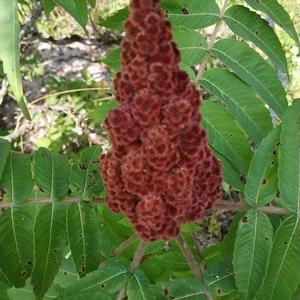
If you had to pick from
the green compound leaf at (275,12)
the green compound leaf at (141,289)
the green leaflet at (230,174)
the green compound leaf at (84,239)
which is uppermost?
the green compound leaf at (275,12)

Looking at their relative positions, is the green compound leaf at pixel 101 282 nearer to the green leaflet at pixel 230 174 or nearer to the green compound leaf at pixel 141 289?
the green compound leaf at pixel 141 289

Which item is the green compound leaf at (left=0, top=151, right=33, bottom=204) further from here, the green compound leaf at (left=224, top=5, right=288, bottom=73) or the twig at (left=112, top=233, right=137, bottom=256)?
the green compound leaf at (left=224, top=5, right=288, bottom=73)

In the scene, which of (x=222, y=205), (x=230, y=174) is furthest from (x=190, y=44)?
(x=222, y=205)

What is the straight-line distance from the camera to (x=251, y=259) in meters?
1.96

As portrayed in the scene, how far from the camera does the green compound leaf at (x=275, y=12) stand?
6.82 feet

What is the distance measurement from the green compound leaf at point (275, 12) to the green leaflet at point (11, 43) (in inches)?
35.1

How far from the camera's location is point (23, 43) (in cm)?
576

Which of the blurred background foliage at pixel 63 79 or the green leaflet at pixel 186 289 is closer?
the green leaflet at pixel 186 289

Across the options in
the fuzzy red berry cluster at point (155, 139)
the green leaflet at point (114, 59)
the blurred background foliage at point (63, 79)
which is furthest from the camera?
the blurred background foliage at point (63, 79)

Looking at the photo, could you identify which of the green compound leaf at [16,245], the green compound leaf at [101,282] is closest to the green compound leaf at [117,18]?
the green compound leaf at [16,245]

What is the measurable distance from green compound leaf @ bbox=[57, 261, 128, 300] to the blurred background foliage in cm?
205

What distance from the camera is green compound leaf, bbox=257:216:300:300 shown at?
6.26ft

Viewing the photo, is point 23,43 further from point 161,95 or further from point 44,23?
point 161,95

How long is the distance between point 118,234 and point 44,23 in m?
4.13
